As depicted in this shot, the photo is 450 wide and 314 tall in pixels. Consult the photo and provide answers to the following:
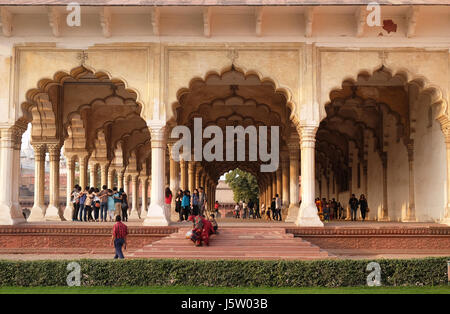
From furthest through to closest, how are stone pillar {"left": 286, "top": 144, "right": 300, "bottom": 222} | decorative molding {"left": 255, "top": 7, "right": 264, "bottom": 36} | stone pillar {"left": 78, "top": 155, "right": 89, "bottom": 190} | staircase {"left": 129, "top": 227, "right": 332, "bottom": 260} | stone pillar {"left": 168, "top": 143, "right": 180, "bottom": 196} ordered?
stone pillar {"left": 78, "top": 155, "right": 89, "bottom": 190}
stone pillar {"left": 168, "top": 143, "right": 180, "bottom": 196}
stone pillar {"left": 286, "top": 144, "right": 300, "bottom": 222}
decorative molding {"left": 255, "top": 7, "right": 264, "bottom": 36}
staircase {"left": 129, "top": 227, "right": 332, "bottom": 260}

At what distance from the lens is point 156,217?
41.7 feet

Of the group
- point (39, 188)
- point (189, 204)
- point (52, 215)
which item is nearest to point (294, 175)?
point (189, 204)

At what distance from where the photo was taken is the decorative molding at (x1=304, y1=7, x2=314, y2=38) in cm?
1248

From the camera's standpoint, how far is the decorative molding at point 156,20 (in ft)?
40.9

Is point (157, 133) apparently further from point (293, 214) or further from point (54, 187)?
point (54, 187)

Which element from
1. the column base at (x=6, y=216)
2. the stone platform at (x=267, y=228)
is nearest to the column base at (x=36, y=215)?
the column base at (x=6, y=216)

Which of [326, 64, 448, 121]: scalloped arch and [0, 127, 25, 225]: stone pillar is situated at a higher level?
[326, 64, 448, 121]: scalloped arch

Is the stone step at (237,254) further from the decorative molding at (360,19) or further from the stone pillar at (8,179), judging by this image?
the decorative molding at (360,19)

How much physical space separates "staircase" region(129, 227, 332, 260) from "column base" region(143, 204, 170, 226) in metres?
0.74

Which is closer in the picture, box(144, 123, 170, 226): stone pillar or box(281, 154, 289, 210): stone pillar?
box(144, 123, 170, 226): stone pillar

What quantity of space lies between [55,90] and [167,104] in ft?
18.7

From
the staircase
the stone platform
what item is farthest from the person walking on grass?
the stone platform

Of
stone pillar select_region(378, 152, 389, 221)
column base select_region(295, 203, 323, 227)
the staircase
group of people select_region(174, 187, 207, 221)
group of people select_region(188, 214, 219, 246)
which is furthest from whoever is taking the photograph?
stone pillar select_region(378, 152, 389, 221)

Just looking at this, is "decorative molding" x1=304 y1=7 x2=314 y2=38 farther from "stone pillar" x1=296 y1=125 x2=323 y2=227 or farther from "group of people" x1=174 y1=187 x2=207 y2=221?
"group of people" x1=174 y1=187 x2=207 y2=221
